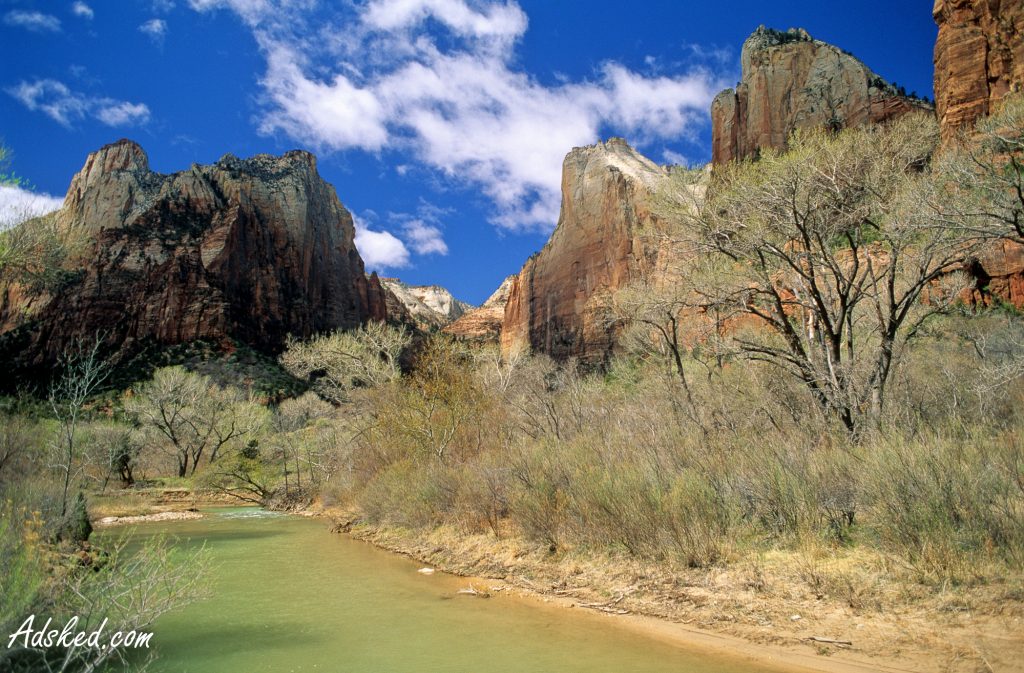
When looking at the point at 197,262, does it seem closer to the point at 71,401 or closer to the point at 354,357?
the point at 354,357

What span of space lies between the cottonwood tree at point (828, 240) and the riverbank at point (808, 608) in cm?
403

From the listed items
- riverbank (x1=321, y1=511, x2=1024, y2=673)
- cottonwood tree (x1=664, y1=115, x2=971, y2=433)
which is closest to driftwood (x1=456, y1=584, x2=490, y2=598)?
riverbank (x1=321, y1=511, x2=1024, y2=673)

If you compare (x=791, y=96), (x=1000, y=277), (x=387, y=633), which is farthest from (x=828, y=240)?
(x=791, y=96)

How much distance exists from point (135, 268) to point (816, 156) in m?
77.8

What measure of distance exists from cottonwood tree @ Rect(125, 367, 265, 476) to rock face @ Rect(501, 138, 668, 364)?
131 feet

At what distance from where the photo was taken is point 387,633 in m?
7.04

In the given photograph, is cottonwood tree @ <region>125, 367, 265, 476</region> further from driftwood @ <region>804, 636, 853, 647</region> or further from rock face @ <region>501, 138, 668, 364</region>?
rock face @ <region>501, 138, 668, 364</region>

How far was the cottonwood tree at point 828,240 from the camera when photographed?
10.2 m

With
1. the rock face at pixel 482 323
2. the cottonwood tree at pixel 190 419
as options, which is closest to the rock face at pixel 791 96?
the cottonwood tree at pixel 190 419

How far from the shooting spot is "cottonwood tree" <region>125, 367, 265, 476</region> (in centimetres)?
3638

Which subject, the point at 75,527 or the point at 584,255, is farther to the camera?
the point at 584,255

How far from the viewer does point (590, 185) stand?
261 feet

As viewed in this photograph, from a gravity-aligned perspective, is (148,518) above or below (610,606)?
below

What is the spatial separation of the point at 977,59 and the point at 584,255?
158 ft
